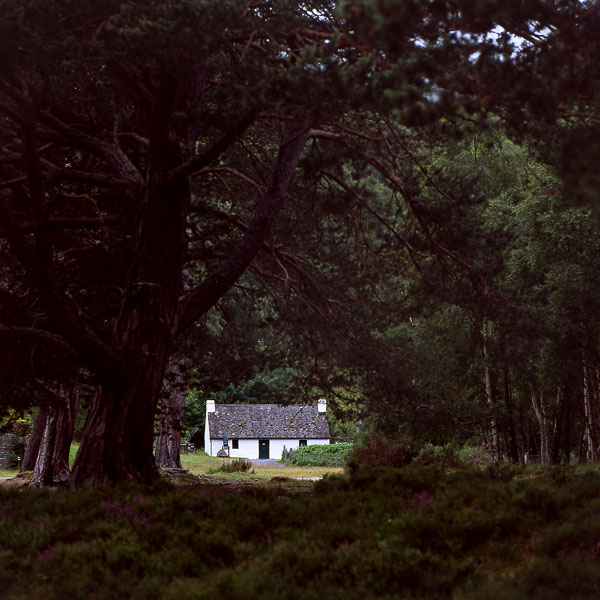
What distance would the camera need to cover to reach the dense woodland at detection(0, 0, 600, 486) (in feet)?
26.7

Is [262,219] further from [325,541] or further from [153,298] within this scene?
[325,541]

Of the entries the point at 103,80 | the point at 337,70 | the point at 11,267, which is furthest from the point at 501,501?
the point at 11,267

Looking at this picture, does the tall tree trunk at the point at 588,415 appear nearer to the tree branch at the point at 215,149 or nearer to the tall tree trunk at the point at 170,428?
the tall tree trunk at the point at 170,428

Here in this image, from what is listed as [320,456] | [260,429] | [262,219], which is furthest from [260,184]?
[260,429]

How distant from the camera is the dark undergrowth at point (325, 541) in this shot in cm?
684

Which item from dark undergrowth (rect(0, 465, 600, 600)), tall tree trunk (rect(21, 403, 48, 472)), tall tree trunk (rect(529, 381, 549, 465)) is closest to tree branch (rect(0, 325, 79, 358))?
dark undergrowth (rect(0, 465, 600, 600))

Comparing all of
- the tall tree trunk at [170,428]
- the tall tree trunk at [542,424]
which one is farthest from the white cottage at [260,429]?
the tall tree trunk at [170,428]

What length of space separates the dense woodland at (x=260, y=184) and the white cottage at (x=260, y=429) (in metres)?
47.9

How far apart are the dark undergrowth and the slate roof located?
2273 inches

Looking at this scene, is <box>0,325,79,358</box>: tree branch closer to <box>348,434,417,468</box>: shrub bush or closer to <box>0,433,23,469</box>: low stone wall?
<box>348,434,417,468</box>: shrub bush

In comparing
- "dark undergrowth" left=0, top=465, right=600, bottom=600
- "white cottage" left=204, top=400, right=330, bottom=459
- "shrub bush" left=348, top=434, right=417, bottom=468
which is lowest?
"dark undergrowth" left=0, top=465, right=600, bottom=600

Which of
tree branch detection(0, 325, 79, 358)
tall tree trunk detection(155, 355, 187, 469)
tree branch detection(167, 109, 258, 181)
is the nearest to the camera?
tree branch detection(167, 109, 258, 181)

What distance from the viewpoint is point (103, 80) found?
39.4 ft

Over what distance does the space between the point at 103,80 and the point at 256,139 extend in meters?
5.04
